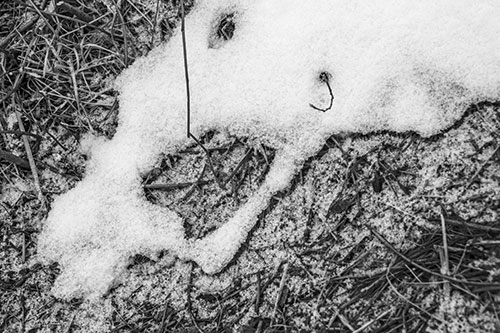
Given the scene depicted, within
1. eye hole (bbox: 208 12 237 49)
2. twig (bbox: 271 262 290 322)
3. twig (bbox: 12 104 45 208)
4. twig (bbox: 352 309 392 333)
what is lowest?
twig (bbox: 352 309 392 333)

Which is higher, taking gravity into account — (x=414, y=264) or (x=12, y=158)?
(x=12, y=158)

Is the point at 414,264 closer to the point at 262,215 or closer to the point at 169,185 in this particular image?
the point at 262,215

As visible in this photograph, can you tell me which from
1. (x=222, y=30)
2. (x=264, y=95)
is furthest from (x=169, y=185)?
(x=222, y=30)

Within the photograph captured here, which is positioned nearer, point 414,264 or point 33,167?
point 414,264

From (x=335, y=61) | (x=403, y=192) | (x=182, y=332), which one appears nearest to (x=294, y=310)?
(x=182, y=332)

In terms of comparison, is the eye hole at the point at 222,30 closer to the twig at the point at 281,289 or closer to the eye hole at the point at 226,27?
the eye hole at the point at 226,27

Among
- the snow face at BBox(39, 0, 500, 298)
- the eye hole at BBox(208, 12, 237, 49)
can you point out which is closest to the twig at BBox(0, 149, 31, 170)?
the snow face at BBox(39, 0, 500, 298)

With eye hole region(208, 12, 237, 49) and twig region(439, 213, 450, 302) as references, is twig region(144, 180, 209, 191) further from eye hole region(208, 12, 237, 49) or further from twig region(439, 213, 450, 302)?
twig region(439, 213, 450, 302)
